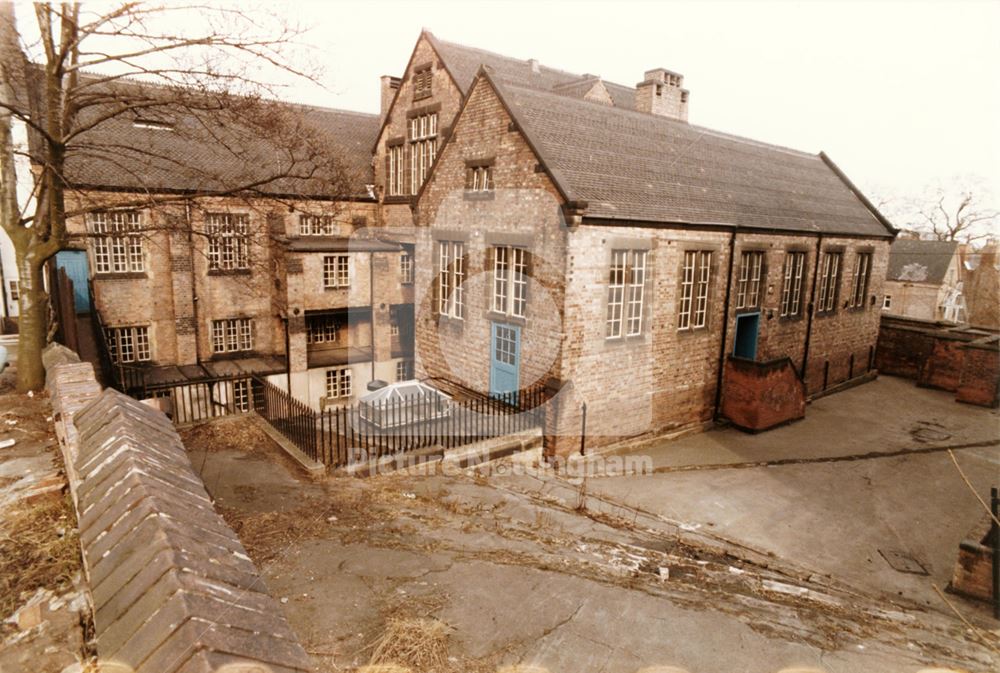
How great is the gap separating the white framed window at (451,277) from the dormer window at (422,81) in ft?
29.3

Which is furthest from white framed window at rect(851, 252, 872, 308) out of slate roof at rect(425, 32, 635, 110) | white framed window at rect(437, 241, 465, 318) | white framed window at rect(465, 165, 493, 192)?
white framed window at rect(437, 241, 465, 318)

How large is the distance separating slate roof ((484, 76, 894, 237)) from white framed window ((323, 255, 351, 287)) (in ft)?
37.1

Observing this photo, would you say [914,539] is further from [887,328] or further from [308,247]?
[308,247]

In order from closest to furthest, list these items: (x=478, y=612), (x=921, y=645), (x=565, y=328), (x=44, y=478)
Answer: (x=44, y=478)
(x=478, y=612)
(x=921, y=645)
(x=565, y=328)

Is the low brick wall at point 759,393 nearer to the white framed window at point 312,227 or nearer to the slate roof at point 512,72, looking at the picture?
the slate roof at point 512,72

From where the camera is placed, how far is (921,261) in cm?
4834

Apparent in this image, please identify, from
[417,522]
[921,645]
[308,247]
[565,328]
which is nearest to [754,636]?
[921,645]

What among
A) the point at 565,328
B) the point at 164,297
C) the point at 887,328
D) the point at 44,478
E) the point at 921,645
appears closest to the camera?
the point at 44,478

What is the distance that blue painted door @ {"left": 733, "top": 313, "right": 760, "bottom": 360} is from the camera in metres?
19.3

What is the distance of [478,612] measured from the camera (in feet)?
19.1

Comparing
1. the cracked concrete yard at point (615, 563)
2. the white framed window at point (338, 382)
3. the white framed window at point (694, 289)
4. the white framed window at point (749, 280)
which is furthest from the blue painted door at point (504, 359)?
the white framed window at point (338, 382)

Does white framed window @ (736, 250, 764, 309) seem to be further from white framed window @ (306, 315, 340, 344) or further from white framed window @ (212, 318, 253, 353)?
white framed window @ (212, 318, 253, 353)

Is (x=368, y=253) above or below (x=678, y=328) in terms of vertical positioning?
above

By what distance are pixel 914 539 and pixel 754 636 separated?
25.5 ft
